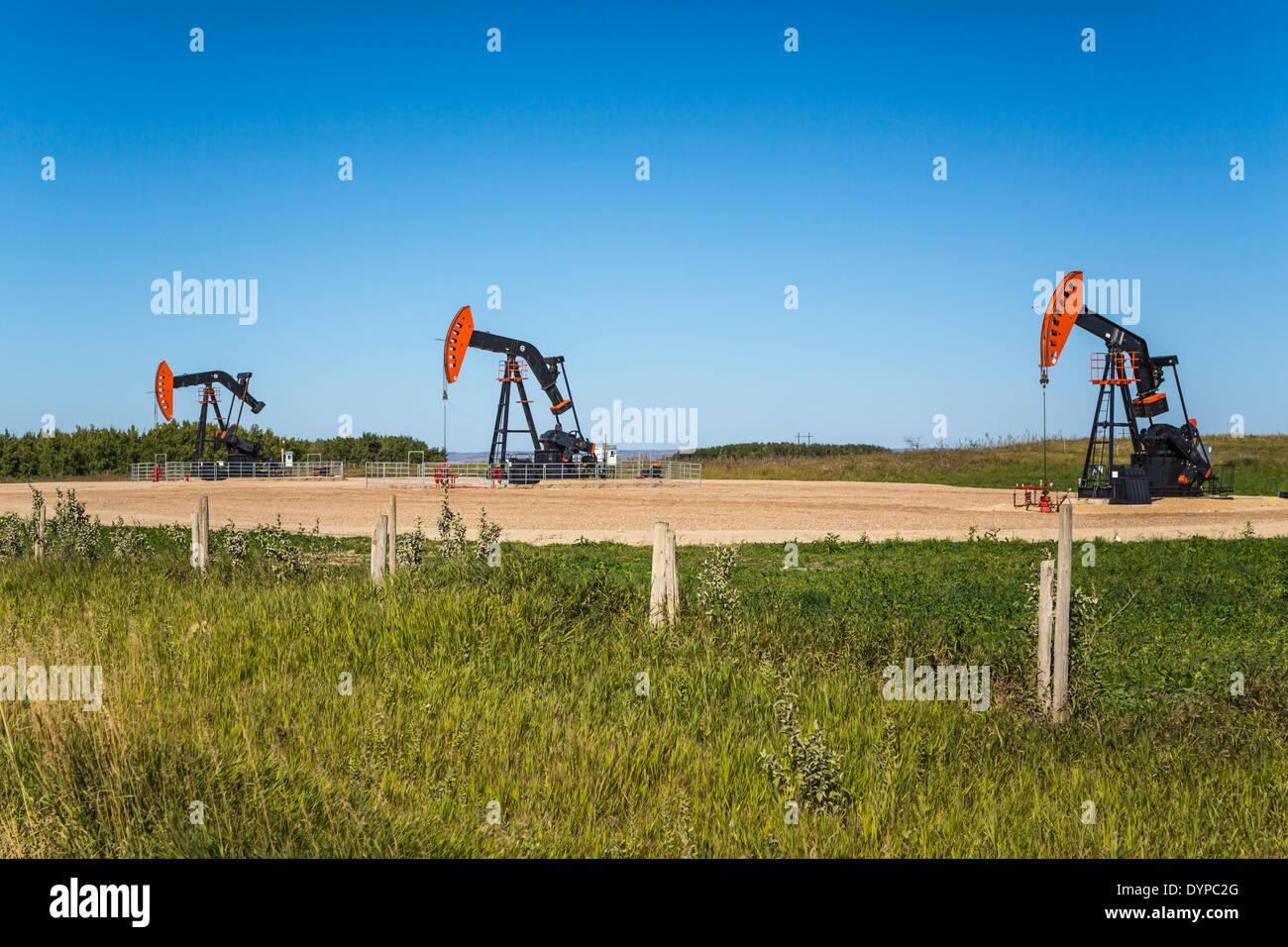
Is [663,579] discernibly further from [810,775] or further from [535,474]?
[535,474]

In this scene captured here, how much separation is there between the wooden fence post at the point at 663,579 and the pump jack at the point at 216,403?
44320mm

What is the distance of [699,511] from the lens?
26.5 metres

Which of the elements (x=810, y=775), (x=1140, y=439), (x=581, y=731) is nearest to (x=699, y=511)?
(x=1140, y=439)

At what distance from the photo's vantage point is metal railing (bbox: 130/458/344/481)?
48.0m

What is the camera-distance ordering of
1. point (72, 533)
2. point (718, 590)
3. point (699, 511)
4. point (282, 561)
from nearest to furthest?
1. point (718, 590)
2. point (282, 561)
3. point (72, 533)
4. point (699, 511)

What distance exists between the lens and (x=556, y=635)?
702 cm

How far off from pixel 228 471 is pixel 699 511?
108 ft

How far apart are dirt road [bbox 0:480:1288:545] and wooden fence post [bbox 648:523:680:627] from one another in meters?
10.5

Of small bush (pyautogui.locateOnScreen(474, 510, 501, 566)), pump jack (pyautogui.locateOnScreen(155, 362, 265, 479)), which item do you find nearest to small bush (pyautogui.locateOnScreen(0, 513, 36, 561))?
small bush (pyautogui.locateOnScreen(474, 510, 501, 566))

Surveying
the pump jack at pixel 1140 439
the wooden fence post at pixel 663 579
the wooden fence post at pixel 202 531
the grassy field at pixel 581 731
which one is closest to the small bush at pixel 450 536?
the grassy field at pixel 581 731

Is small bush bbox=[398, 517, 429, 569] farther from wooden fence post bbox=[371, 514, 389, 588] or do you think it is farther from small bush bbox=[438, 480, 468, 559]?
wooden fence post bbox=[371, 514, 389, 588]
